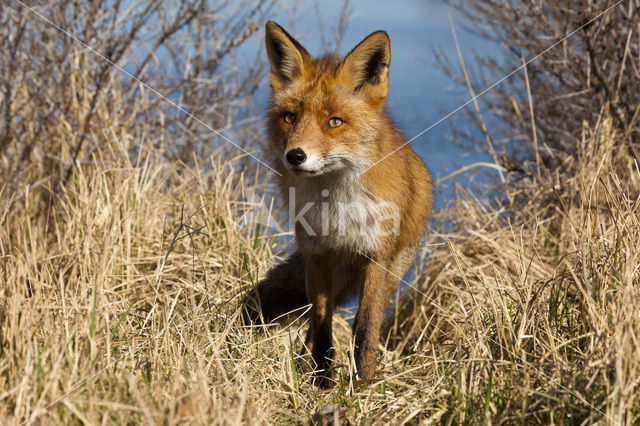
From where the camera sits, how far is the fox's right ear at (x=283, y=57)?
3127mm

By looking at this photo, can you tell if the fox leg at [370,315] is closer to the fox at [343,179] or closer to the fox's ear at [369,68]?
the fox at [343,179]

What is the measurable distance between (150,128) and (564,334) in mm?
4332

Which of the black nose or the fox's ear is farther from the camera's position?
the fox's ear

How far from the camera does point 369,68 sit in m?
3.14

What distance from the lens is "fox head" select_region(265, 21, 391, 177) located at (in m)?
2.88

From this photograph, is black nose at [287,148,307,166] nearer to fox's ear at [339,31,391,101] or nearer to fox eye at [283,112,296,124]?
fox eye at [283,112,296,124]

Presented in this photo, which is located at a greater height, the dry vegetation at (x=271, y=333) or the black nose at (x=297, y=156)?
the black nose at (x=297, y=156)

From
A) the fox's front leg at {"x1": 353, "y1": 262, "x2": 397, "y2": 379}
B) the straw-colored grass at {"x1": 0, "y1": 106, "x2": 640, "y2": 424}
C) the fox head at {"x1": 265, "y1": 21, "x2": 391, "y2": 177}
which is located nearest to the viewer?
the straw-colored grass at {"x1": 0, "y1": 106, "x2": 640, "y2": 424}

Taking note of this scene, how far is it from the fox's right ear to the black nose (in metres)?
0.61

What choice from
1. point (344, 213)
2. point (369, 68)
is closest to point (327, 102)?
point (369, 68)

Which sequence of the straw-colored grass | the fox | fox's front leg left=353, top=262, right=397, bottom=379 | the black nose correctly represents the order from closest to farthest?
the straw-colored grass < the black nose < the fox < fox's front leg left=353, top=262, right=397, bottom=379

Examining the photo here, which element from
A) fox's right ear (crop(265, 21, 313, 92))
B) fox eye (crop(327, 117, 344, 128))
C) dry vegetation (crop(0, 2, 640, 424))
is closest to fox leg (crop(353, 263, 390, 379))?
dry vegetation (crop(0, 2, 640, 424))

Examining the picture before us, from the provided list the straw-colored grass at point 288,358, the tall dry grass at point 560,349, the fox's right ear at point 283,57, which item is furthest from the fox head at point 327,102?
the tall dry grass at point 560,349

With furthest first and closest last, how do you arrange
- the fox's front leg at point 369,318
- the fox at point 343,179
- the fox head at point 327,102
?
the fox's front leg at point 369,318 → the fox at point 343,179 → the fox head at point 327,102
